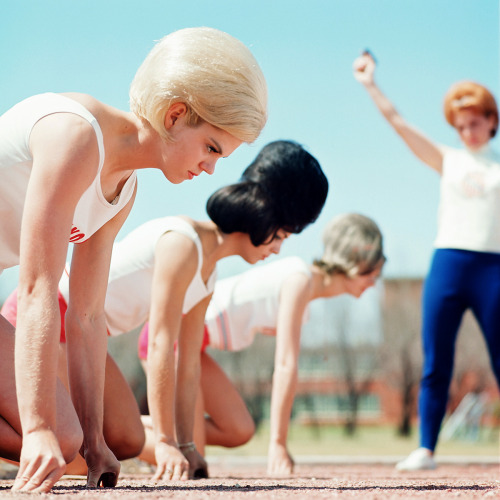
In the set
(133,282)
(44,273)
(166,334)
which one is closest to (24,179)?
(44,273)

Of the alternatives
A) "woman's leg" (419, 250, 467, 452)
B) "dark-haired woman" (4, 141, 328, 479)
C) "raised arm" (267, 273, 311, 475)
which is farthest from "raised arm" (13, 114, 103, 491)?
"woman's leg" (419, 250, 467, 452)

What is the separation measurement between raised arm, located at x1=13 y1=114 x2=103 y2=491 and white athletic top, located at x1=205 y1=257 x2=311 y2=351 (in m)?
2.85

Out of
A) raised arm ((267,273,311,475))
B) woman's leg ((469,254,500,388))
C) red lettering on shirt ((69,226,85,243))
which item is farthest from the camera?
woman's leg ((469,254,500,388))

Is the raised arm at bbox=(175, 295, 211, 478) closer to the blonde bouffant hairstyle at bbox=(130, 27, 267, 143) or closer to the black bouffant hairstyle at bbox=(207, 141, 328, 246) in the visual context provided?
the black bouffant hairstyle at bbox=(207, 141, 328, 246)

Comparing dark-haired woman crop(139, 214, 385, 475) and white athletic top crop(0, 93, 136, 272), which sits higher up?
white athletic top crop(0, 93, 136, 272)

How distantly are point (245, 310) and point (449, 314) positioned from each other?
1431 mm

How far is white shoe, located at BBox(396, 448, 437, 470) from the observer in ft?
17.1

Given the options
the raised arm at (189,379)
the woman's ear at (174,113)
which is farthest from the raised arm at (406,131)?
the woman's ear at (174,113)

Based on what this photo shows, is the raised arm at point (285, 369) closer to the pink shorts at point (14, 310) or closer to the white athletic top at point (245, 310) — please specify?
the white athletic top at point (245, 310)

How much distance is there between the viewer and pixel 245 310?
5.41 m

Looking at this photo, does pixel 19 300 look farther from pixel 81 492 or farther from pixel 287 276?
pixel 287 276

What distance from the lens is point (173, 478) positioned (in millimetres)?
3445

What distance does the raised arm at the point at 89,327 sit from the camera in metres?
2.97

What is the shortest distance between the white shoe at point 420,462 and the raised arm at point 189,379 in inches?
67.1
